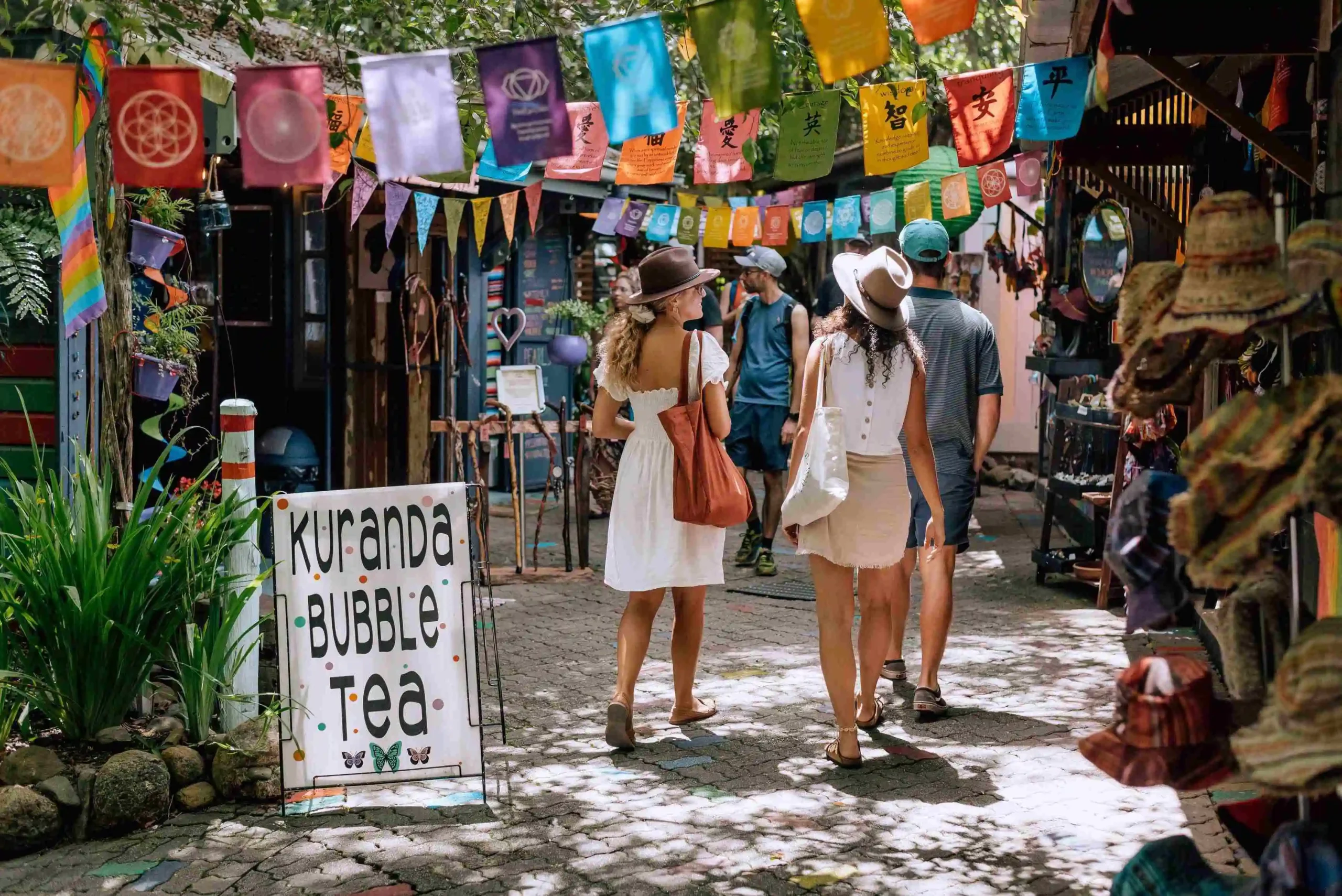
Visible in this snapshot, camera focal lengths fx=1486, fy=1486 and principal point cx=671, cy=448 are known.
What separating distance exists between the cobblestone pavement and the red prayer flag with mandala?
2.32m

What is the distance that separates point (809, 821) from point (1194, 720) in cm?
222

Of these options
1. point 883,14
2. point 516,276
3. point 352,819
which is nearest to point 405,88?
point 883,14

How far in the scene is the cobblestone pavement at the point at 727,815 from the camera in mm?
4555

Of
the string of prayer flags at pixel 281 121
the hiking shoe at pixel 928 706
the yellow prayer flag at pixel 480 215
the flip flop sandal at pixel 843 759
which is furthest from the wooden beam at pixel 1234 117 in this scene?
the yellow prayer flag at pixel 480 215

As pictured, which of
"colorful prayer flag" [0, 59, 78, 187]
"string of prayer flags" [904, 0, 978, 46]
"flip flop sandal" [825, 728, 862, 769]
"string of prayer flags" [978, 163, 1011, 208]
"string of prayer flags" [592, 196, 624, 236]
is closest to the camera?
"colorful prayer flag" [0, 59, 78, 187]

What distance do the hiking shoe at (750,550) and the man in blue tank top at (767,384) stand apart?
0.16m

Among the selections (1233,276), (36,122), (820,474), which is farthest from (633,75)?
(1233,276)

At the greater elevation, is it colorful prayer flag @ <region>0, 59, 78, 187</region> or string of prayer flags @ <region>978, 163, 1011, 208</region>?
string of prayer flags @ <region>978, 163, 1011, 208</region>

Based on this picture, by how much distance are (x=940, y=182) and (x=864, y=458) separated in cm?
582

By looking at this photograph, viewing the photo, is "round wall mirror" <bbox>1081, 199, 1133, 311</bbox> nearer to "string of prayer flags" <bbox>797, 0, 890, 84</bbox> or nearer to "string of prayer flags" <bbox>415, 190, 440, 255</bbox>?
"string of prayer flags" <bbox>797, 0, 890, 84</bbox>

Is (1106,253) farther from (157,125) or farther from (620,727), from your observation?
(157,125)

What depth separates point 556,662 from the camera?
764cm

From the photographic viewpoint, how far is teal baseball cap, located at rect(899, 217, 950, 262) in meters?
6.54

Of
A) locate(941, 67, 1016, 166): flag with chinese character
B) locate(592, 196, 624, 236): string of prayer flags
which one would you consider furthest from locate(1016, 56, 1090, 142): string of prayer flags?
locate(592, 196, 624, 236): string of prayer flags
